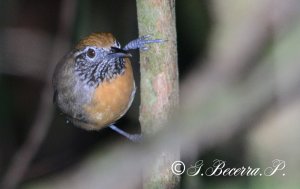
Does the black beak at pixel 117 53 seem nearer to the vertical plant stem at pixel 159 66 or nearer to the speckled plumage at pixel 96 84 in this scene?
the speckled plumage at pixel 96 84

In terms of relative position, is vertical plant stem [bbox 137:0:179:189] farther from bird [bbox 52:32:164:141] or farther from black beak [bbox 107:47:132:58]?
bird [bbox 52:32:164:141]

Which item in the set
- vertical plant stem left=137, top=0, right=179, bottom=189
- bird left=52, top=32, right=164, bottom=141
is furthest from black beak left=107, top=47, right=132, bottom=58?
vertical plant stem left=137, top=0, right=179, bottom=189

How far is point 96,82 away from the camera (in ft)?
10.2

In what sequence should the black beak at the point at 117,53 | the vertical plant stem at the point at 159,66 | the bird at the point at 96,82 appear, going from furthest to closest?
1. the bird at the point at 96,82
2. the black beak at the point at 117,53
3. the vertical plant stem at the point at 159,66

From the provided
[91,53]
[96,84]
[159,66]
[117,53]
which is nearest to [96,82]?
[96,84]

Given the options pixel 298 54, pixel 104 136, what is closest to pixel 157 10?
pixel 298 54

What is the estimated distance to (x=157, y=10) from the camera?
2.06m

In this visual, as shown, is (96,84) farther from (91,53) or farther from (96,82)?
(91,53)

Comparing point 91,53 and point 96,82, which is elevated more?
point 91,53

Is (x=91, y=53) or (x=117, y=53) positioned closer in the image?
(x=117, y=53)

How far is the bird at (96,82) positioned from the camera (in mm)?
2994

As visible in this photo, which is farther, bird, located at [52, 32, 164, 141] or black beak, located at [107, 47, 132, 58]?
bird, located at [52, 32, 164, 141]

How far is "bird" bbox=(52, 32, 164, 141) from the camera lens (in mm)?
2994

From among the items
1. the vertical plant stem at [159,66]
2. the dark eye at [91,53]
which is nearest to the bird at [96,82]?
the dark eye at [91,53]
